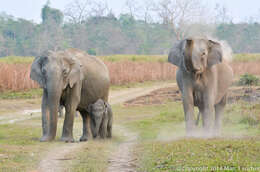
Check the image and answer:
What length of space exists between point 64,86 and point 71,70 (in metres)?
0.39

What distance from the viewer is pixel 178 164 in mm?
7117

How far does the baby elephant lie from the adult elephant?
9.9 inches

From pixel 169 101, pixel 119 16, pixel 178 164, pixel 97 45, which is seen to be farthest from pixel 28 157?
pixel 119 16

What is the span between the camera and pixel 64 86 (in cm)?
1120

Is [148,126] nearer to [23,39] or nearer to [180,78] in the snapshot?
[180,78]

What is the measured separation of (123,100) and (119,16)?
2647 inches

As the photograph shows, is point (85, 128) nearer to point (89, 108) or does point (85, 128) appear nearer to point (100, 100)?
point (89, 108)

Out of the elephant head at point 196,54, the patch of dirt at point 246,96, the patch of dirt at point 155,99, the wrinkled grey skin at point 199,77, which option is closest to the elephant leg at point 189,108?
the wrinkled grey skin at point 199,77

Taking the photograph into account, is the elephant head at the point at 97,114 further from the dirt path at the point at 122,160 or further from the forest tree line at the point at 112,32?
the forest tree line at the point at 112,32

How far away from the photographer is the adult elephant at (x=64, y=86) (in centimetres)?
1091

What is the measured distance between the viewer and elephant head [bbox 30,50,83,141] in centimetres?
1087

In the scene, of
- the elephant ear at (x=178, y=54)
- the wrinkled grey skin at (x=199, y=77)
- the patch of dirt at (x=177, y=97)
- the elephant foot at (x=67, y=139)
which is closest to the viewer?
the wrinkled grey skin at (x=199, y=77)

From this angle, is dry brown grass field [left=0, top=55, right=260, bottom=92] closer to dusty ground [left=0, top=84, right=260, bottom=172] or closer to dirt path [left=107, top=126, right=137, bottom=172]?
dusty ground [left=0, top=84, right=260, bottom=172]

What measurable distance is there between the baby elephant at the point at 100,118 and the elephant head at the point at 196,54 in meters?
1.88
